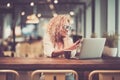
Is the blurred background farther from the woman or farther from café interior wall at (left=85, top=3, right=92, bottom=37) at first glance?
the woman

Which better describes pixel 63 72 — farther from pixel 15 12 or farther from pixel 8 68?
pixel 15 12

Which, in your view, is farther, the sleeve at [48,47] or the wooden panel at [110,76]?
the sleeve at [48,47]

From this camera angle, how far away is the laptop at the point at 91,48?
10.3 ft

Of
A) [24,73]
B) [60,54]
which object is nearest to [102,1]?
[60,54]

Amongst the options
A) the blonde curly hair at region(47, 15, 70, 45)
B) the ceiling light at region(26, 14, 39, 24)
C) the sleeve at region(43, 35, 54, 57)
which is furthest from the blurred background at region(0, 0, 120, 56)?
the sleeve at region(43, 35, 54, 57)

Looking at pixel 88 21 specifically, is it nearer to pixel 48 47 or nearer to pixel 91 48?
pixel 48 47

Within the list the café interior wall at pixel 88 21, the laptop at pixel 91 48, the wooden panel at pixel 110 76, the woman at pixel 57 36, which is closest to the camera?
the wooden panel at pixel 110 76

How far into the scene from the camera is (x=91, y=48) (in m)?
3.21

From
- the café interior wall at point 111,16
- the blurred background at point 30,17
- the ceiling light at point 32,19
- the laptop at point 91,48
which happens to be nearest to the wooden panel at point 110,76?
the laptop at point 91,48

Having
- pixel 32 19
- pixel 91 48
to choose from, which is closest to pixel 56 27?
pixel 91 48

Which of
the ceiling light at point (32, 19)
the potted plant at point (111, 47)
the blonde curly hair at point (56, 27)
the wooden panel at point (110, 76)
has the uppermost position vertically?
the ceiling light at point (32, 19)

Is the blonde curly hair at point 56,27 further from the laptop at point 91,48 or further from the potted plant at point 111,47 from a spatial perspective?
the laptop at point 91,48

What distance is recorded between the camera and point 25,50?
24.1ft

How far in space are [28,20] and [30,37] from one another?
0.43 meters
